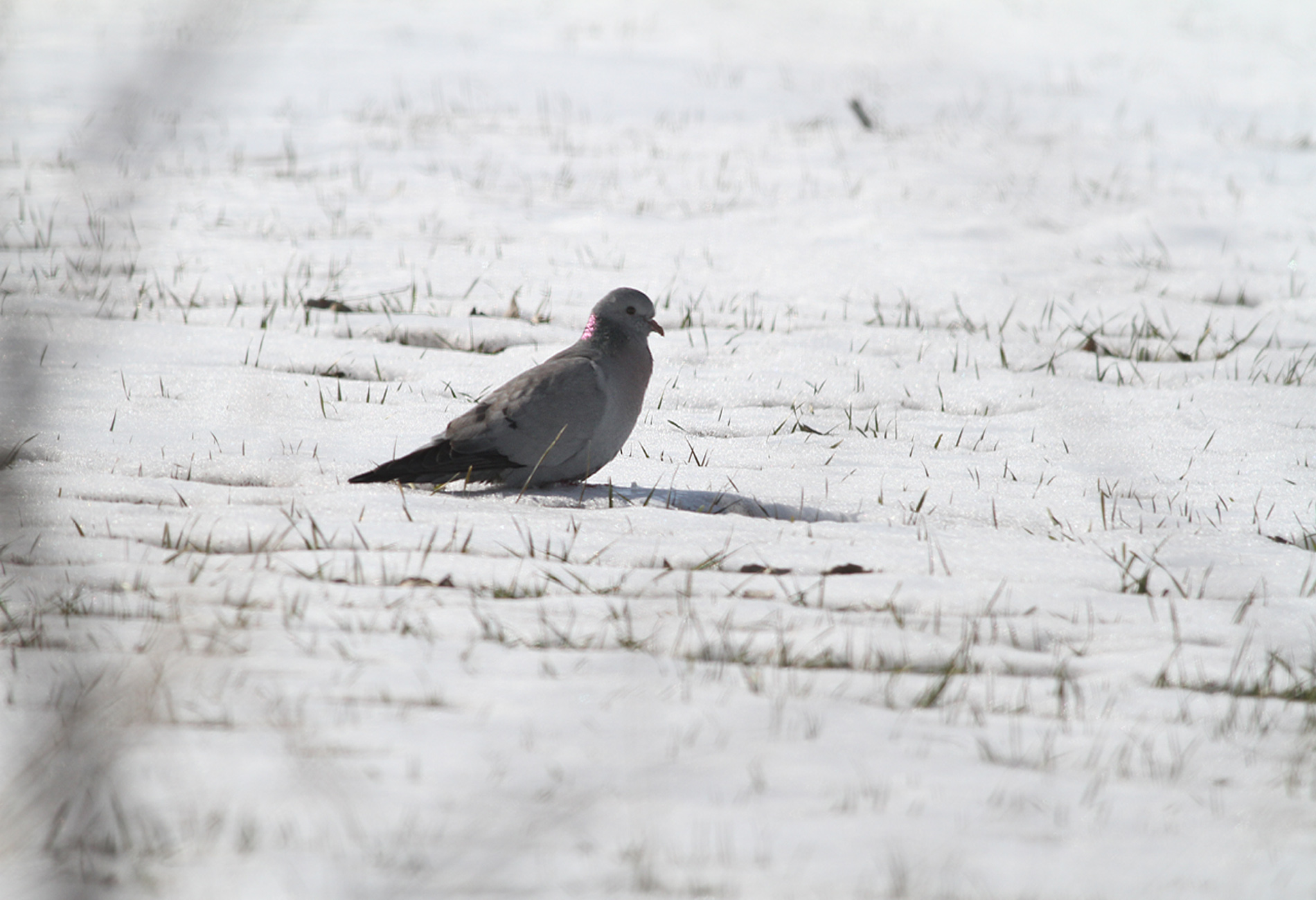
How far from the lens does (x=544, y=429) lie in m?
4.20

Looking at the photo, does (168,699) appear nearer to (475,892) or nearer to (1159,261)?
(475,892)

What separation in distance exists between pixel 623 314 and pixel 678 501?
954mm

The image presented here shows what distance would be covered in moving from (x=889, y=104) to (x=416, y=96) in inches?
233

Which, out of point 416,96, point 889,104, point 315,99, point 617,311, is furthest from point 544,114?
point 617,311

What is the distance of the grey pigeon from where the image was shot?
414cm

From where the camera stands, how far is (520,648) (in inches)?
113

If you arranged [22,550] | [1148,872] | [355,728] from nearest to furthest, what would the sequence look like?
[1148,872] → [355,728] → [22,550]

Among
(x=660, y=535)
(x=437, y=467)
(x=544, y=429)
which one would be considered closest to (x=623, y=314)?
(x=544, y=429)

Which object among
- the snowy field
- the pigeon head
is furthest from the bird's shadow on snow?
the pigeon head

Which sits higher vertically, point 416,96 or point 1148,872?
point 416,96

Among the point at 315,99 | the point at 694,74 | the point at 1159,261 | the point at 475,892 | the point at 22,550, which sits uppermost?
the point at 694,74

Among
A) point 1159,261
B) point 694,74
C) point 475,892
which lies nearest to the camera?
point 475,892

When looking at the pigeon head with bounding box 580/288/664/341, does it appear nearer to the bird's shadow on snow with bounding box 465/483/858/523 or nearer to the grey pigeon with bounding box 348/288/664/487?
the grey pigeon with bounding box 348/288/664/487

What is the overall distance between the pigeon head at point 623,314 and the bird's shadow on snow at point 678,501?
2.30ft
